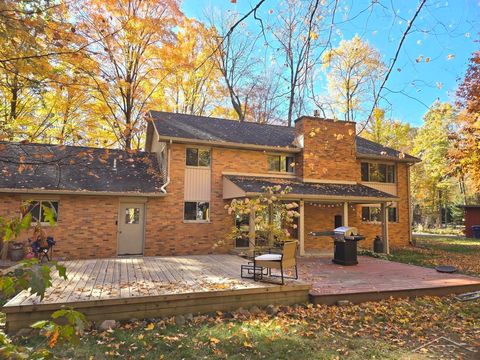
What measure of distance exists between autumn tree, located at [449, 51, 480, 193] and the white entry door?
53.8ft

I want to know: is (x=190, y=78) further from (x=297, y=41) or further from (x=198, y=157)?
(x=297, y=41)

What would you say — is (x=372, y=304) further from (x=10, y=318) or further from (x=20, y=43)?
(x=20, y=43)

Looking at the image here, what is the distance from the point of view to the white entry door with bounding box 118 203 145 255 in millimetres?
13374

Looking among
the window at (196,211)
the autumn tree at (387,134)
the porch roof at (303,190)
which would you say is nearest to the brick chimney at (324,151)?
the porch roof at (303,190)

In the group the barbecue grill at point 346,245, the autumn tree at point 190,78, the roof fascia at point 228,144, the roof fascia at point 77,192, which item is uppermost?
the autumn tree at point 190,78

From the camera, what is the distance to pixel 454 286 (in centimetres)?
862

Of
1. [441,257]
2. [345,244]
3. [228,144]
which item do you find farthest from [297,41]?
[441,257]

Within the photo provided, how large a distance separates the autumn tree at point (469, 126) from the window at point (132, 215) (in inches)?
647

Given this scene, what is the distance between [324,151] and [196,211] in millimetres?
6763

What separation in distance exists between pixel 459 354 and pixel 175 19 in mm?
20312

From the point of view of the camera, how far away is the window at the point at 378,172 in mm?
18172

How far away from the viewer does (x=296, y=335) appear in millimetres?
5543

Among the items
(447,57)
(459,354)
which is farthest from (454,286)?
(447,57)

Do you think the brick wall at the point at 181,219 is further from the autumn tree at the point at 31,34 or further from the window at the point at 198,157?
the autumn tree at the point at 31,34
